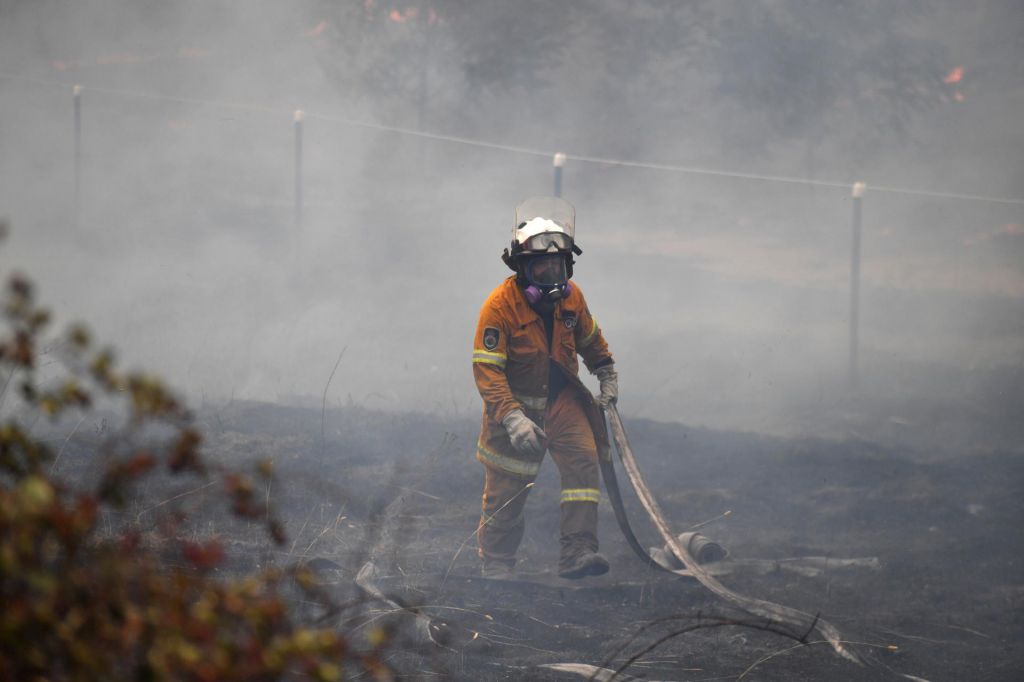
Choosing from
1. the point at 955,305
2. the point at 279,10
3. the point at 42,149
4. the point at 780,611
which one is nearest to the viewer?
the point at 780,611

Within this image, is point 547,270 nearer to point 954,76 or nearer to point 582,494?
point 582,494

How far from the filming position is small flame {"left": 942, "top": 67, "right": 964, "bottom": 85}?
658 inches

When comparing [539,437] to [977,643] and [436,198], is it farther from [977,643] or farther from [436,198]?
[436,198]

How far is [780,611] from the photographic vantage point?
4.30 meters

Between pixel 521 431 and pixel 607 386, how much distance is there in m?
0.80

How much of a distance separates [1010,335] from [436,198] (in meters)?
8.29

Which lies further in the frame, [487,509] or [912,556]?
[912,556]

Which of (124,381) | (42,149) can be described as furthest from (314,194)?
(124,381)

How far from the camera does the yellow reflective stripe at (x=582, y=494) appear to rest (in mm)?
5016

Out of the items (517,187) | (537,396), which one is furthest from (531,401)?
(517,187)

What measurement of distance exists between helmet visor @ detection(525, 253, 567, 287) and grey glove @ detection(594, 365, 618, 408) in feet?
2.26

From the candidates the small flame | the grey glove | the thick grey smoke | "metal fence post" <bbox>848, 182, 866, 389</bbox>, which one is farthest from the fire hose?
the small flame

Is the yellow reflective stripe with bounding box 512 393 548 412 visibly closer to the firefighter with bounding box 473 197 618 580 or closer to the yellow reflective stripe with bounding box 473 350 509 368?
the firefighter with bounding box 473 197 618 580

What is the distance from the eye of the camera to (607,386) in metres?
5.41
